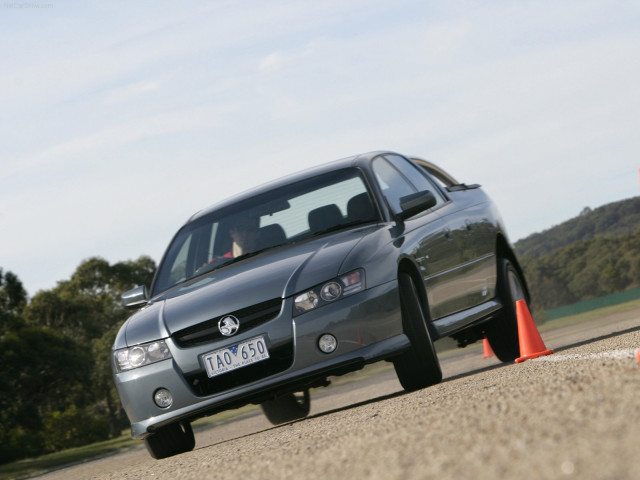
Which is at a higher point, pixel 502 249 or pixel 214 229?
pixel 214 229

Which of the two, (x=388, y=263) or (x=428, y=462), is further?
(x=388, y=263)

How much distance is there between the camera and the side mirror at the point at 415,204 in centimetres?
711

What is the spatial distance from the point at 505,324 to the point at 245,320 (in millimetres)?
3100

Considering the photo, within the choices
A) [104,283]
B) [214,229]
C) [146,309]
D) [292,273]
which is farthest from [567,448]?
[104,283]

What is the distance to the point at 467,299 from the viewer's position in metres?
7.80

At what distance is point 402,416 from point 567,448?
1.91m

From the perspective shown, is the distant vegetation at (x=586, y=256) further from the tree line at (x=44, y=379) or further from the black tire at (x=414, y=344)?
the black tire at (x=414, y=344)

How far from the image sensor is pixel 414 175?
28.3 feet

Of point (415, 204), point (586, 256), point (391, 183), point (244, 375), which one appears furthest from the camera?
point (586, 256)

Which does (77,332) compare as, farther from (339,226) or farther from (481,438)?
(481,438)

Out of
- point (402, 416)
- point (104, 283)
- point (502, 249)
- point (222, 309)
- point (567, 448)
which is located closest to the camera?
point (567, 448)

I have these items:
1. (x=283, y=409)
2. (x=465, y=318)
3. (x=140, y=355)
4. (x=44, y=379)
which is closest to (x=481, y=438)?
(x=140, y=355)

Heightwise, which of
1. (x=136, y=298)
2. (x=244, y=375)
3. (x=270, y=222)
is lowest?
(x=244, y=375)

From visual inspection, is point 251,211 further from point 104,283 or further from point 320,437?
point 104,283
